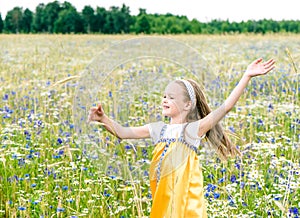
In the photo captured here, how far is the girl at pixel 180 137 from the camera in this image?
2.63 meters

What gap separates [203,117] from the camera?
9.02ft

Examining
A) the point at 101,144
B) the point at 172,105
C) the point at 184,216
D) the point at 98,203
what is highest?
the point at 172,105

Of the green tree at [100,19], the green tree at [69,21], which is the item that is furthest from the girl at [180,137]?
the green tree at [69,21]

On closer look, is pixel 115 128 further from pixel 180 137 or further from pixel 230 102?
pixel 230 102

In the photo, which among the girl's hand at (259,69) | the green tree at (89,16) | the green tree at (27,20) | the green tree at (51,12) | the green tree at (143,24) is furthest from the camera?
the green tree at (27,20)

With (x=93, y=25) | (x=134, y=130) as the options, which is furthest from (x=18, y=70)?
(x=93, y=25)

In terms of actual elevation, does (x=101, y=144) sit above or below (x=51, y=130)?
above

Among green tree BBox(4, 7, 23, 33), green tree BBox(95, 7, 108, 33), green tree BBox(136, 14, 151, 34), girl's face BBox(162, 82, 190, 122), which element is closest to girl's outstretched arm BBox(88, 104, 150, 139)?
girl's face BBox(162, 82, 190, 122)

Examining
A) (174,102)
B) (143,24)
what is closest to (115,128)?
(174,102)

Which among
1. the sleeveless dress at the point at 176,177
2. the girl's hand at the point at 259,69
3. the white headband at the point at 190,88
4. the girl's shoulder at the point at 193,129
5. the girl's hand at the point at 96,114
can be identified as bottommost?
the sleeveless dress at the point at 176,177

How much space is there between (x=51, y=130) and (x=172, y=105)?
2.74 meters

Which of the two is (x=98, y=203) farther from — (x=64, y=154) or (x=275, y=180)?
(x=275, y=180)

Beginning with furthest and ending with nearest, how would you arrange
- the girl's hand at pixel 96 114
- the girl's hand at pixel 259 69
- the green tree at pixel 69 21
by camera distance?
the green tree at pixel 69 21
the girl's hand at pixel 259 69
the girl's hand at pixel 96 114

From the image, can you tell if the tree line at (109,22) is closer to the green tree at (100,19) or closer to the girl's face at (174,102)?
the green tree at (100,19)
